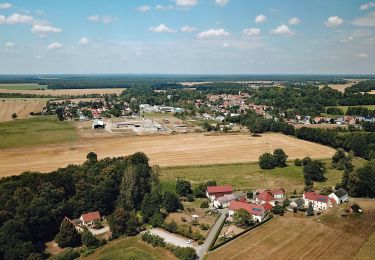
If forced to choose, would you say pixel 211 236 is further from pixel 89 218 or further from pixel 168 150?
pixel 168 150

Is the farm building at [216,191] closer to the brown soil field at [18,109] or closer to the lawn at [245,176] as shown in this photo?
the lawn at [245,176]

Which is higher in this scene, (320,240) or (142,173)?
(142,173)

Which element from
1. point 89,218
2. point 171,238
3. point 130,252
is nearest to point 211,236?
point 171,238

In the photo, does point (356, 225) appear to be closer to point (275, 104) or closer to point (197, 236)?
point (197, 236)

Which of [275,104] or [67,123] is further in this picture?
[275,104]

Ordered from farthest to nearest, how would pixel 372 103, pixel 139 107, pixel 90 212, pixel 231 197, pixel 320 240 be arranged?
pixel 139 107 < pixel 372 103 < pixel 231 197 < pixel 90 212 < pixel 320 240

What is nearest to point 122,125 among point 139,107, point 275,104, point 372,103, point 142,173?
point 139,107

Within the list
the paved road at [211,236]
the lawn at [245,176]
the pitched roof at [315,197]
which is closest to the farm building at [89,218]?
the paved road at [211,236]
